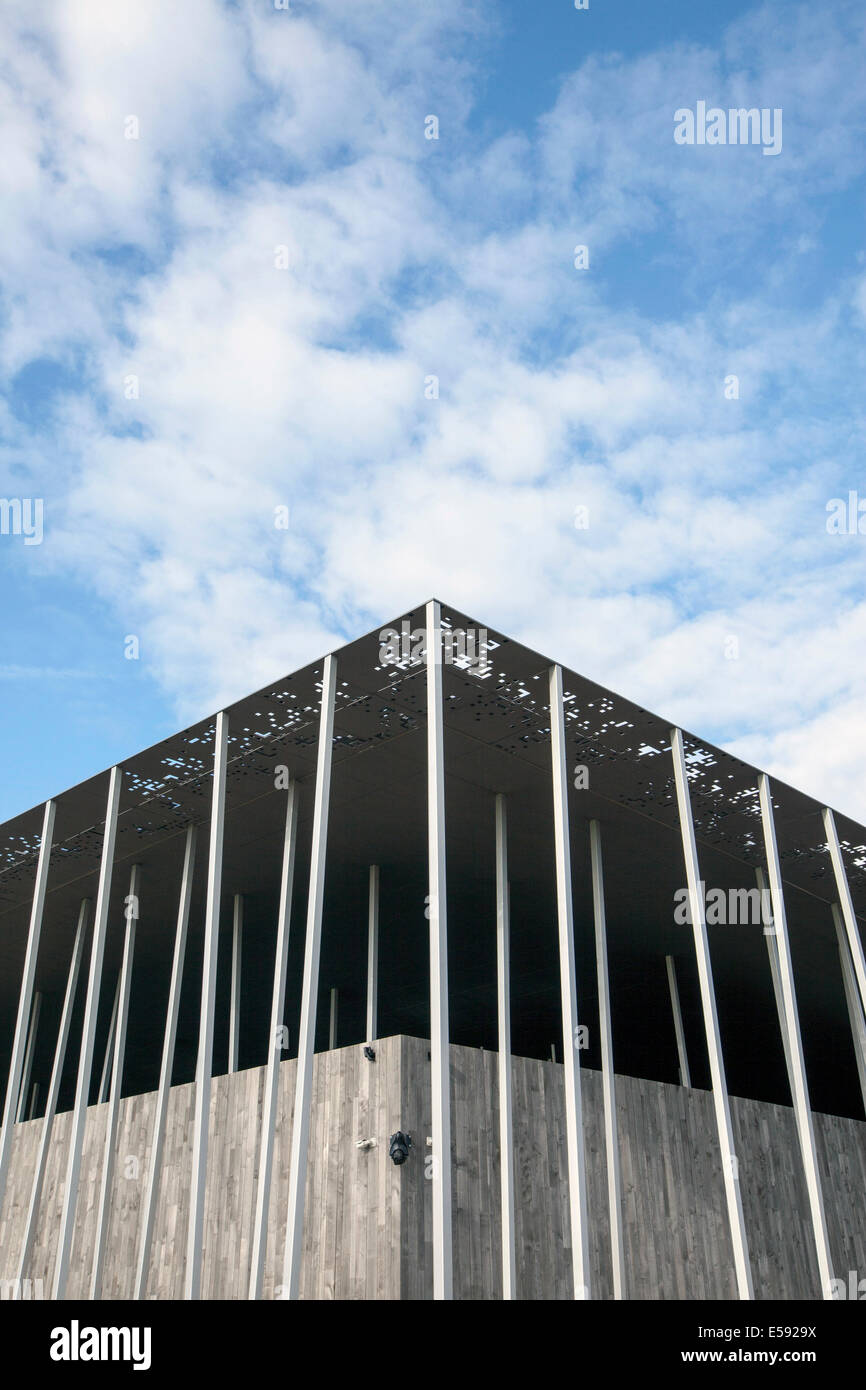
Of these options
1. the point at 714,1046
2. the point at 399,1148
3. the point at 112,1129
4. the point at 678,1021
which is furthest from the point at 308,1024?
the point at 678,1021

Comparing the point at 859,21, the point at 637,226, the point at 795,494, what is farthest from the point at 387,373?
the point at 859,21

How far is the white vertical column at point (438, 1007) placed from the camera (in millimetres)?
7797

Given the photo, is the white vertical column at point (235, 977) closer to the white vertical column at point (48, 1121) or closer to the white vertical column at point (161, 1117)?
the white vertical column at point (161, 1117)

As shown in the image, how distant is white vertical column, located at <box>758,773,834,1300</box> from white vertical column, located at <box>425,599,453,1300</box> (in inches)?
148

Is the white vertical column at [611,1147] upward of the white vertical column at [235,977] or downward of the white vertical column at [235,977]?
downward

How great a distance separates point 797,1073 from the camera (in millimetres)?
11266

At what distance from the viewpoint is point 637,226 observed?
10828 millimetres

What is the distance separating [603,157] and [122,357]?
5019mm

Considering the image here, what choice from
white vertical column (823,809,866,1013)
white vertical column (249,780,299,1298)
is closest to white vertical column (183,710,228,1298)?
white vertical column (249,780,299,1298)

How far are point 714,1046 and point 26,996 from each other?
7.05 m

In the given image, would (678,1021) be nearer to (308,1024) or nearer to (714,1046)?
(714,1046)

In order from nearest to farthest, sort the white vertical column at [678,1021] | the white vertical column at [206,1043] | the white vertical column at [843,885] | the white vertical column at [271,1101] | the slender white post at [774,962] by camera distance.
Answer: the white vertical column at [271,1101] → the white vertical column at [206,1043] → the slender white post at [774,962] → the white vertical column at [843,885] → the white vertical column at [678,1021]

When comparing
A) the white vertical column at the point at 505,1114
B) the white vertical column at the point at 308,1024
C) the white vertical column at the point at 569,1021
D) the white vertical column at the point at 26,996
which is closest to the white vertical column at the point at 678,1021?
the white vertical column at the point at 505,1114

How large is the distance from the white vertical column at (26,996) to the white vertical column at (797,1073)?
7.45m
